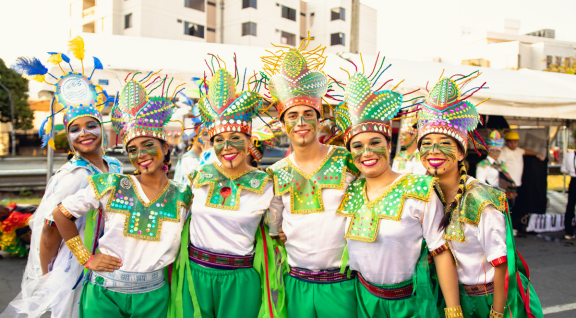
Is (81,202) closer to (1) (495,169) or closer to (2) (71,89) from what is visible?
(2) (71,89)

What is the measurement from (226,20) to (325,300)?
102 ft

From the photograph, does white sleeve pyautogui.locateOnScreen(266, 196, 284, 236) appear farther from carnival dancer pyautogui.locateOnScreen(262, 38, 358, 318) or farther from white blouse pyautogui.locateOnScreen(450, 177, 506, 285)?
white blouse pyautogui.locateOnScreen(450, 177, 506, 285)

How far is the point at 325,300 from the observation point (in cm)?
219

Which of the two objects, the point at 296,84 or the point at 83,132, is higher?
the point at 296,84

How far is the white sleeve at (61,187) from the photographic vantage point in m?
2.45

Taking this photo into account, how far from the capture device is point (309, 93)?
2.41 meters

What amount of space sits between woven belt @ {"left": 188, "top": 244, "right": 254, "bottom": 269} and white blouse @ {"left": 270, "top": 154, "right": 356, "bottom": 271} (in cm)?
31

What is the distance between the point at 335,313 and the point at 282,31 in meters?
31.2

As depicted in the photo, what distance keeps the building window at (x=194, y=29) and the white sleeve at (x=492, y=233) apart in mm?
28236

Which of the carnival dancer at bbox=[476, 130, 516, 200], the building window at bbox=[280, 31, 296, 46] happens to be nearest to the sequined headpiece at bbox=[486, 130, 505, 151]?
the carnival dancer at bbox=[476, 130, 516, 200]

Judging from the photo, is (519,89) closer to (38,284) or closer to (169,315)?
(169,315)

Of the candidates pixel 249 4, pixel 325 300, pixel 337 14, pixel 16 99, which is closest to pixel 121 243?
pixel 325 300

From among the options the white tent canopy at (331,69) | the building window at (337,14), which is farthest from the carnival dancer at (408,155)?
the building window at (337,14)

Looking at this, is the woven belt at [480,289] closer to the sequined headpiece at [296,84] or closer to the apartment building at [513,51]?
the sequined headpiece at [296,84]
